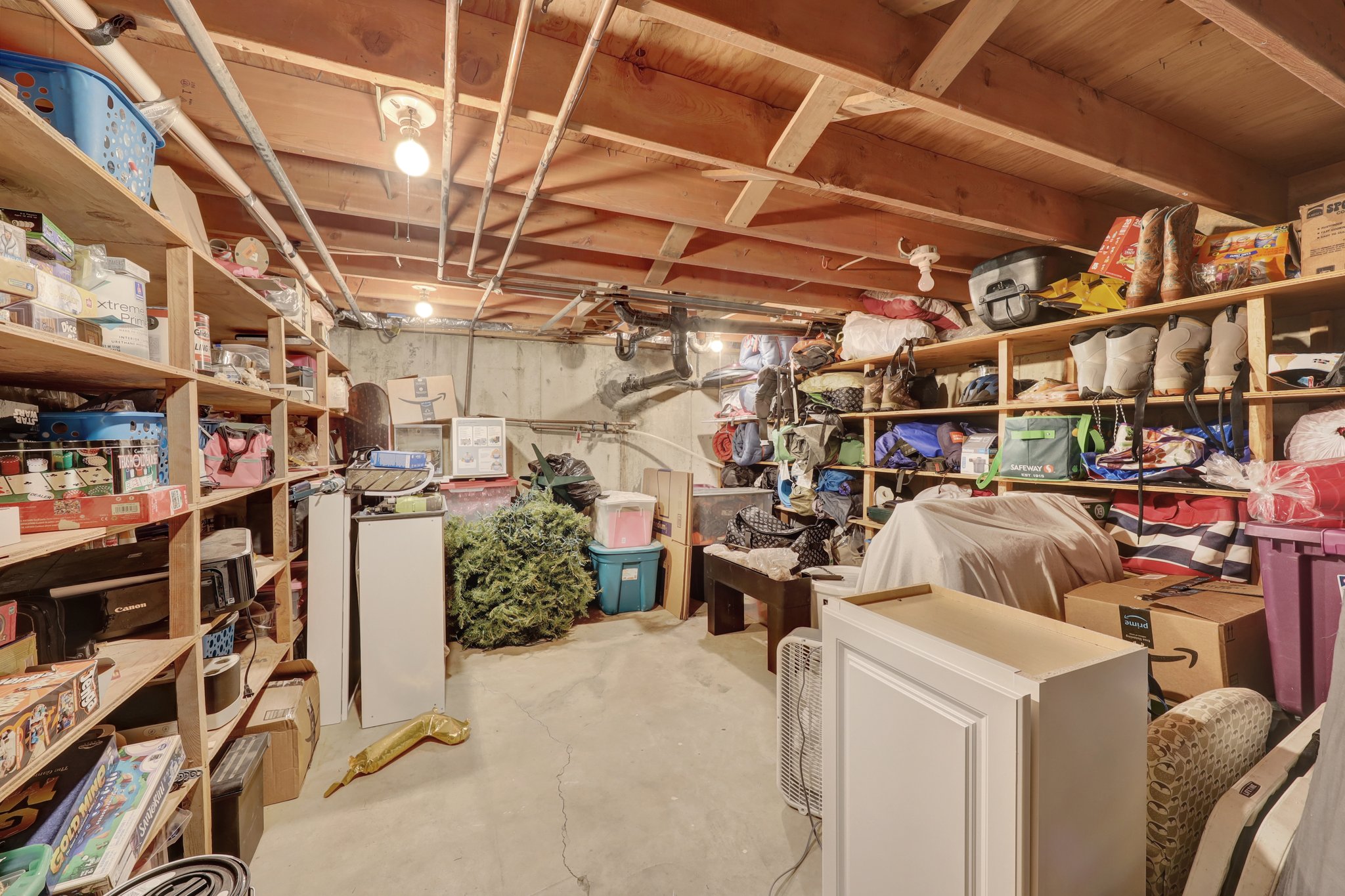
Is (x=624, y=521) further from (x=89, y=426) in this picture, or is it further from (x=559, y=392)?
(x=89, y=426)

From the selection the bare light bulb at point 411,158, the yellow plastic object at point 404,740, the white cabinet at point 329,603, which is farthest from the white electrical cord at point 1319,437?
the white cabinet at point 329,603

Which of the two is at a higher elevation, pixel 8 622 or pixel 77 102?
pixel 77 102

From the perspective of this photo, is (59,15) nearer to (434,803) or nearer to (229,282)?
(229,282)

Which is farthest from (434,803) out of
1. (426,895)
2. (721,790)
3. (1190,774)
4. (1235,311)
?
(1235,311)

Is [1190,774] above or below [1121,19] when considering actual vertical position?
below

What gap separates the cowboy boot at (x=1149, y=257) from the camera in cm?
212

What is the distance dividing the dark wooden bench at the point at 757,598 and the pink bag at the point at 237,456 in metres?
2.52

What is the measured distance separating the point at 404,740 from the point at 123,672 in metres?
1.33

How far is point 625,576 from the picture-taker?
4.09m

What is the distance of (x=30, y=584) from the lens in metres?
1.29

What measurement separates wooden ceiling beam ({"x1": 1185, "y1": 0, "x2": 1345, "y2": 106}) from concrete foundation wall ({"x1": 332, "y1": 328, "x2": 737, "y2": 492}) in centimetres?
457

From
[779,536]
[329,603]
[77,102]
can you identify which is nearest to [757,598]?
[779,536]

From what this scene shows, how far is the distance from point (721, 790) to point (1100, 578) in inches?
69.9

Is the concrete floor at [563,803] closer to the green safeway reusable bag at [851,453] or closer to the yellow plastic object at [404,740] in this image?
the yellow plastic object at [404,740]
